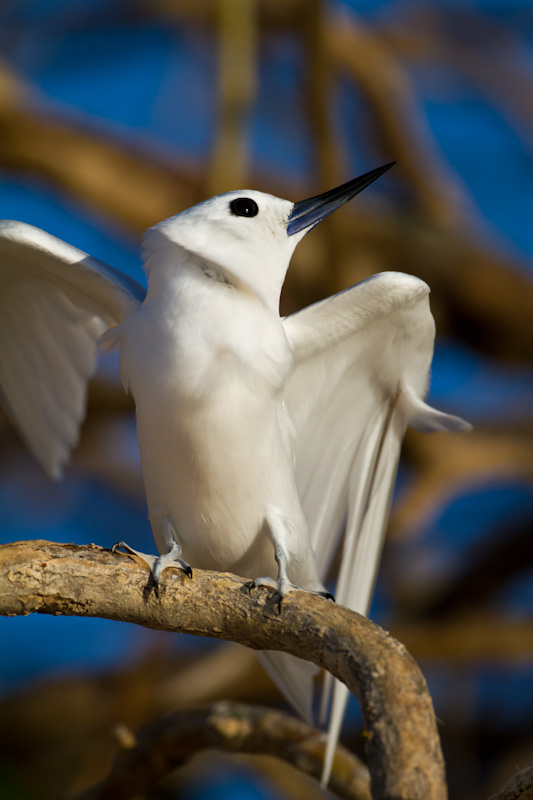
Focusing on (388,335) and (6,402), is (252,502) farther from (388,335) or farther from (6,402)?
(6,402)

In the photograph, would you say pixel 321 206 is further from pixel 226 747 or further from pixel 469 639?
pixel 469 639

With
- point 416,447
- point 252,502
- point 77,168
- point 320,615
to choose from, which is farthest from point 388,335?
point 77,168

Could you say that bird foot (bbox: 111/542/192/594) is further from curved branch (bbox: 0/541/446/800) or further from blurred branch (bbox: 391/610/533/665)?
blurred branch (bbox: 391/610/533/665)

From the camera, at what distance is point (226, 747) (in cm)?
125

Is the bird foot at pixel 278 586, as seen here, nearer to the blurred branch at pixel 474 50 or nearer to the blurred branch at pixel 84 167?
the blurred branch at pixel 84 167

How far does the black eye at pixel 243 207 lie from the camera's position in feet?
3.69

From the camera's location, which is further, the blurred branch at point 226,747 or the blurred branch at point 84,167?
the blurred branch at point 84,167

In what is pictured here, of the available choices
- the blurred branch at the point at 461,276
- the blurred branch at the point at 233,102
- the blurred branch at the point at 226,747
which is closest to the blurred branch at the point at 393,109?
the blurred branch at the point at 461,276

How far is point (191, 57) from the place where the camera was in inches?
127

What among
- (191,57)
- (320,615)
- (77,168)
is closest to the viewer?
(320,615)

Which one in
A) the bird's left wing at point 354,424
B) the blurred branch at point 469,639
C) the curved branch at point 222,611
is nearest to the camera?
the curved branch at point 222,611

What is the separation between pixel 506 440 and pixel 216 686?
113 cm

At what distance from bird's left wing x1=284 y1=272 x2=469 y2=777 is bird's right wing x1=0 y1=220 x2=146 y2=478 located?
32 centimetres

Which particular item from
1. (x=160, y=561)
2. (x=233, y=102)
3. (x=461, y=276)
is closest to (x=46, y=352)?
(x=160, y=561)
